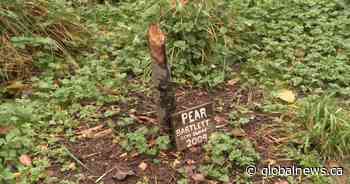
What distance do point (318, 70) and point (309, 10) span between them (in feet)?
3.78

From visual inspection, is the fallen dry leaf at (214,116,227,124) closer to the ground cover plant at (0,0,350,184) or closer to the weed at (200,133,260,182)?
the ground cover plant at (0,0,350,184)

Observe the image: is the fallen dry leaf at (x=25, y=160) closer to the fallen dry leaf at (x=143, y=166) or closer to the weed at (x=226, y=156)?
the fallen dry leaf at (x=143, y=166)

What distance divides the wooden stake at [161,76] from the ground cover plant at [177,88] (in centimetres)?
21

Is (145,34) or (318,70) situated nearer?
(318,70)

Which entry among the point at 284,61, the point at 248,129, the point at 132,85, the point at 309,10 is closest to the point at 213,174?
the point at 248,129

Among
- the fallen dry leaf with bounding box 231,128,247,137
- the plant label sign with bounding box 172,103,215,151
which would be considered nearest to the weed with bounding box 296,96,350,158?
the fallen dry leaf with bounding box 231,128,247,137

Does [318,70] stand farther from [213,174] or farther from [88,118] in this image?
[88,118]

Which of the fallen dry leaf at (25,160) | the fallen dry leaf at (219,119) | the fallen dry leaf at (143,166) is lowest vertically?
the fallen dry leaf at (143,166)

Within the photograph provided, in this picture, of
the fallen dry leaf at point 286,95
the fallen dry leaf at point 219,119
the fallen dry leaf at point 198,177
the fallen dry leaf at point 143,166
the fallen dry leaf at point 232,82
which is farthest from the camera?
the fallen dry leaf at point 232,82

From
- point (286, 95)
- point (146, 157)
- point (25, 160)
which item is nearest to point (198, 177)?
point (146, 157)

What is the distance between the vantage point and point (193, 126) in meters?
2.91

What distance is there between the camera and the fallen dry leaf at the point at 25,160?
9.33 ft

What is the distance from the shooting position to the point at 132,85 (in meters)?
3.71

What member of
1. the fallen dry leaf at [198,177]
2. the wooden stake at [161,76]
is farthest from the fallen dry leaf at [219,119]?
the fallen dry leaf at [198,177]
